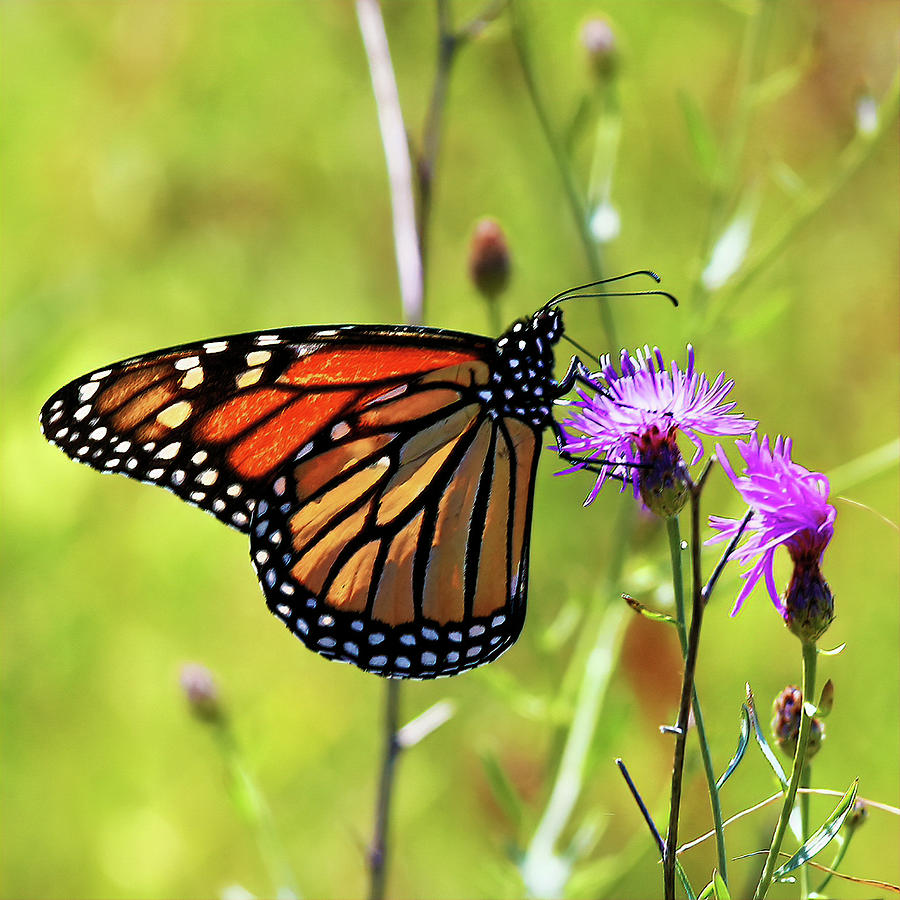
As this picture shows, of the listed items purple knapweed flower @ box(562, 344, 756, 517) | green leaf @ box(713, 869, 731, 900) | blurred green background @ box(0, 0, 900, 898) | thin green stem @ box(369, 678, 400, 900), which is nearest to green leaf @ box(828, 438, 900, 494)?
blurred green background @ box(0, 0, 900, 898)

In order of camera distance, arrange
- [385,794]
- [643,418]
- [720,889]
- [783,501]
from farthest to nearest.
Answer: [385,794] → [643,418] → [783,501] → [720,889]

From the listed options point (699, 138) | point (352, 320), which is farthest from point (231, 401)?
point (352, 320)

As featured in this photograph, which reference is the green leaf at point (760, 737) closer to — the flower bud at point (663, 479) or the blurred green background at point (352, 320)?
the flower bud at point (663, 479)

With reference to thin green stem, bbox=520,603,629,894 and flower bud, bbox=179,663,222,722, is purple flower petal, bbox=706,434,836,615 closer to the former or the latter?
thin green stem, bbox=520,603,629,894

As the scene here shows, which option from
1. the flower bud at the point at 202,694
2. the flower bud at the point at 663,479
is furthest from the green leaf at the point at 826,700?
the flower bud at the point at 202,694

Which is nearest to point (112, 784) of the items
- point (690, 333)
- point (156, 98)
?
point (690, 333)

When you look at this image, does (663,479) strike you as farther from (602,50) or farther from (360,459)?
(602,50)
